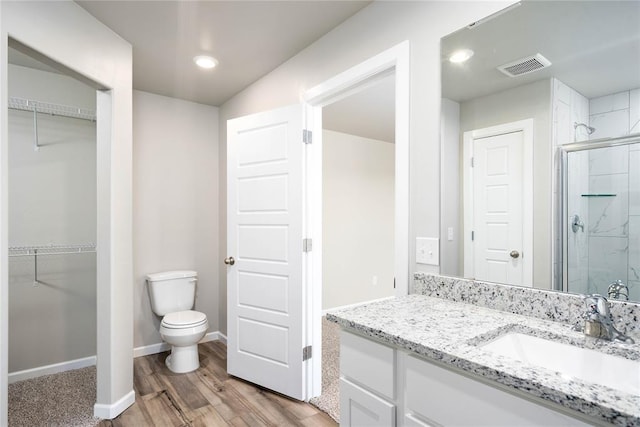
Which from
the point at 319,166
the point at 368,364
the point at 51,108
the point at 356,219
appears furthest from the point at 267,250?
the point at 356,219

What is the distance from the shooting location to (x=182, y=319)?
2.82 metres

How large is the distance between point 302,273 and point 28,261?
2.19 metres

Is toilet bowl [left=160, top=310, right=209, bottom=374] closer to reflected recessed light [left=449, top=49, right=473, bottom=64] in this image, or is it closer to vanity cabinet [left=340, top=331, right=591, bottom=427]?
vanity cabinet [left=340, top=331, right=591, bottom=427]

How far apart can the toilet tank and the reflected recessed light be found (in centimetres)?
289

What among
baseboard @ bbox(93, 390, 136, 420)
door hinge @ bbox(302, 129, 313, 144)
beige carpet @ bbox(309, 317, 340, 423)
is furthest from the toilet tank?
door hinge @ bbox(302, 129, 313, 144)

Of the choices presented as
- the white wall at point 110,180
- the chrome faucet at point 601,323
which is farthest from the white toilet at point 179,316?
the chrome faucet at point 601,323

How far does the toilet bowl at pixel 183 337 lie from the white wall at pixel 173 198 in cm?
59

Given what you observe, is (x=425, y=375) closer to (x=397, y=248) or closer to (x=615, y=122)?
(x=397, y=248)

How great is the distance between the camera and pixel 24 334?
2.62m

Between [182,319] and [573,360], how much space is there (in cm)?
268

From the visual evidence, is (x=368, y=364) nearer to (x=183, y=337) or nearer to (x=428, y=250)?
(x=428, y=250)

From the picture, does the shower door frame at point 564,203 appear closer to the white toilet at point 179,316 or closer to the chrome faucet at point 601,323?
the chrome faucet at point 601,323

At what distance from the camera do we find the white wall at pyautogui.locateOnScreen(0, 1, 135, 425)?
6.26ft

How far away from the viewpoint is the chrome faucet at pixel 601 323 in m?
0.97
